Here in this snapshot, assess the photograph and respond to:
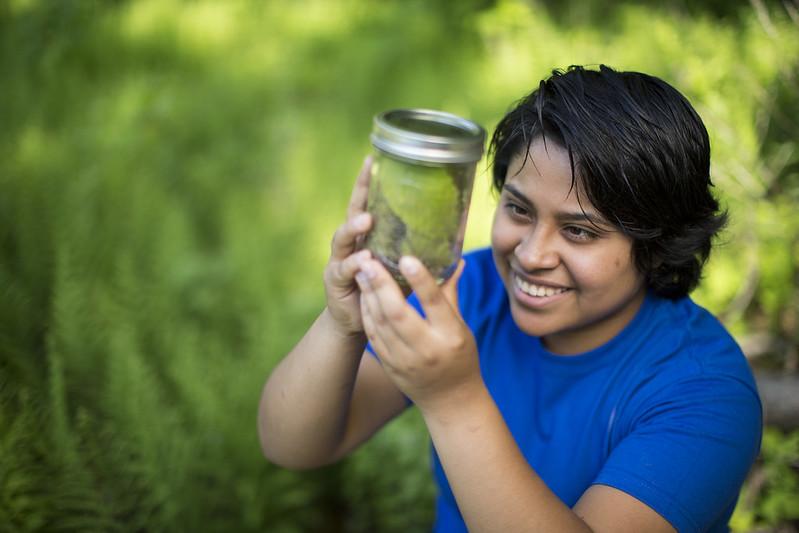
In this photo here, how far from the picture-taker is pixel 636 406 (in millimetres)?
1182

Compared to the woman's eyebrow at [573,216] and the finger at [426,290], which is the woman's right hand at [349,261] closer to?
the finger at [426,290]

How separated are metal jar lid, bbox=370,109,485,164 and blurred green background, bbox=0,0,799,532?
86 cm

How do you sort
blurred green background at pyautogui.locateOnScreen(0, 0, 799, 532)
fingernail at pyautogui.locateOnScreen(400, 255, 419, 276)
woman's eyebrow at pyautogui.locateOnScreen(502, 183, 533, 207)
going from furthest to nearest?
blurred green background at pyautogui.locateOnScreen(0, 0, 799, 532) < woman's eyebrow at pyautogui.locateOnScreen(502, 183, 533, 207) < fingernail at pyautogui.locateOnScreen(400, 255, 419, 276)

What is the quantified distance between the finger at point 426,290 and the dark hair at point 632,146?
36cm

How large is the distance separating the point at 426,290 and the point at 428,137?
0.22 m

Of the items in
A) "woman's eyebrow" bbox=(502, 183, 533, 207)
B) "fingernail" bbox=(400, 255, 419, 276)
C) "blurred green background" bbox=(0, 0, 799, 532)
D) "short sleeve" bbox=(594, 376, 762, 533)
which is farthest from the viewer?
"blurred green background" bbox=(0, 0, 799, 532)

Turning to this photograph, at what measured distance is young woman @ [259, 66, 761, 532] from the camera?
94cm

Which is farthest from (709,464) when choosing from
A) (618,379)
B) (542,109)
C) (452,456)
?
(542,109)

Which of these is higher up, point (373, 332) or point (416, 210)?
point (416, 210)

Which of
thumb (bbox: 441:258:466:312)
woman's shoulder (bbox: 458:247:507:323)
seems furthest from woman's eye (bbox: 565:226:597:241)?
woman's shoulder (bbox: 458:247:507:323)

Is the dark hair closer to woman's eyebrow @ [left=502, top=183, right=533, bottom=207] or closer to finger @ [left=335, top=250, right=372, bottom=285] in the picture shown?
woman's eyebrow @ [left=502, top=183, right=533, bottom=207]

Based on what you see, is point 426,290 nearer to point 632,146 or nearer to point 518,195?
point 518,195

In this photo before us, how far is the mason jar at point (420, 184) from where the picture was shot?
2.99ft

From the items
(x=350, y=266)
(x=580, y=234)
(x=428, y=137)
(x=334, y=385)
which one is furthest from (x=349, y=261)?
(x=580, y=234)
